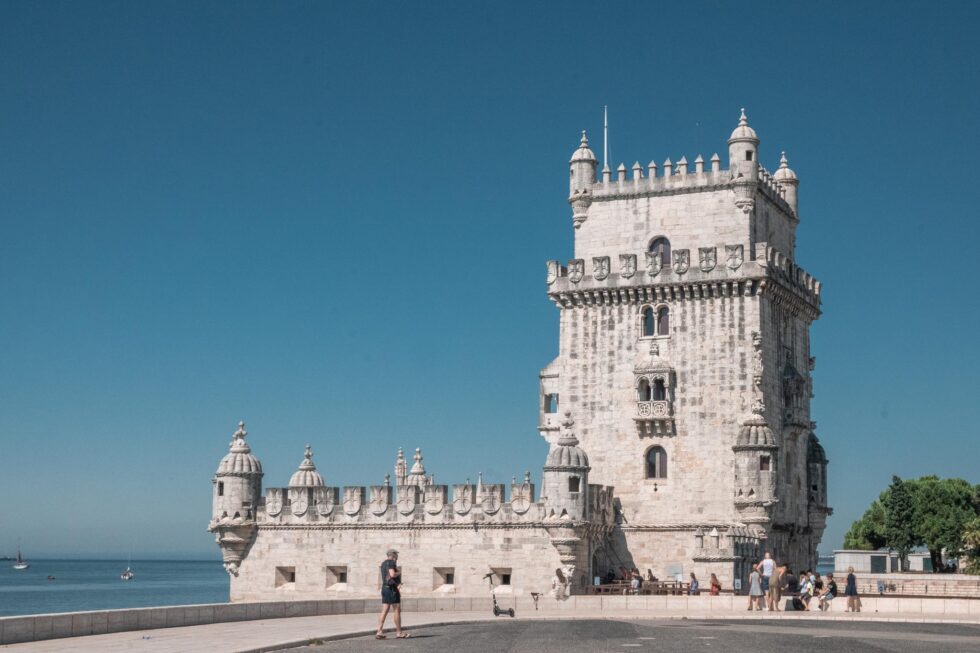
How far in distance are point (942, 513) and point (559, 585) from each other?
53.8m

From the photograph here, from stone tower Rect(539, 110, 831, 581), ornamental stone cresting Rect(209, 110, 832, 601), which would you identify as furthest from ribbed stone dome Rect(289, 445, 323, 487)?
stone tower Rect(539, 110, 831, 581)

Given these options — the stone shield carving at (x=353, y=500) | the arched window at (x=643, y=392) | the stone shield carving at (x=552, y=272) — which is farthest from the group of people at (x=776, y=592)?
the stone shield carving at (x=353, y=500)

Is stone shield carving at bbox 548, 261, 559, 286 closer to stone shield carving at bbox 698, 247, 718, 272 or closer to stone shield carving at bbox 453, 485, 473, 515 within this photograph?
stone shield carving at bbox 698, 247, 718, 272

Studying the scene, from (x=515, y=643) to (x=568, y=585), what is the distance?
23048 millimetres

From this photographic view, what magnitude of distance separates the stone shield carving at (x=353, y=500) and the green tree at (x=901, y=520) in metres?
53.9

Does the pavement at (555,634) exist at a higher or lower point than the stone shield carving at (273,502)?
lower

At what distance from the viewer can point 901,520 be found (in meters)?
97.2

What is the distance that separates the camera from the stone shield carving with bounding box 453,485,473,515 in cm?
5512

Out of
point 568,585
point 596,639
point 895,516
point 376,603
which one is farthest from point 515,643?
point 895,516

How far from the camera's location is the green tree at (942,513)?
9456cm

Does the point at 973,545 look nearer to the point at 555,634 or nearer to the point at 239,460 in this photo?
the point at 239,460

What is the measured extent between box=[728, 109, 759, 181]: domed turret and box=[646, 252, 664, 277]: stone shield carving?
4837 mm

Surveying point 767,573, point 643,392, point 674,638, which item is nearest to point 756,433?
point 643,392

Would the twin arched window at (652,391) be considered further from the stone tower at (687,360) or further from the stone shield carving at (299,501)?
the stone shield carving at (299,501)
